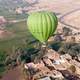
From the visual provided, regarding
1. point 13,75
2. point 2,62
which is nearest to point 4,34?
point 2,62

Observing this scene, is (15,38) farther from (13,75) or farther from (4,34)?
(13,75)

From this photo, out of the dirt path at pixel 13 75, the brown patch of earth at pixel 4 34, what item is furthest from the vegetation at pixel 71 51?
the brown patch of earth at pixel 4 34

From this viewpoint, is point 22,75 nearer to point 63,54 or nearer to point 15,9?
point 63,54

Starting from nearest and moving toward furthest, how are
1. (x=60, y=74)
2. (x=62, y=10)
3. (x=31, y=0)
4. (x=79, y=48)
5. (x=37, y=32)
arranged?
(x=60, y=74) < (x=37, y=32) < (x=79, y=48) < (x=62, y=10) < (x=31, y=0)

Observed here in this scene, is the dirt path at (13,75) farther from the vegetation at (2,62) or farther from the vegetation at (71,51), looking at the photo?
the vegetation at (71,51)

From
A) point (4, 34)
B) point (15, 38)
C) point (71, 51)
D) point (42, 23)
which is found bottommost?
point (4, 34)

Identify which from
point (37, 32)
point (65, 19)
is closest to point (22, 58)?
point (37, 32)
